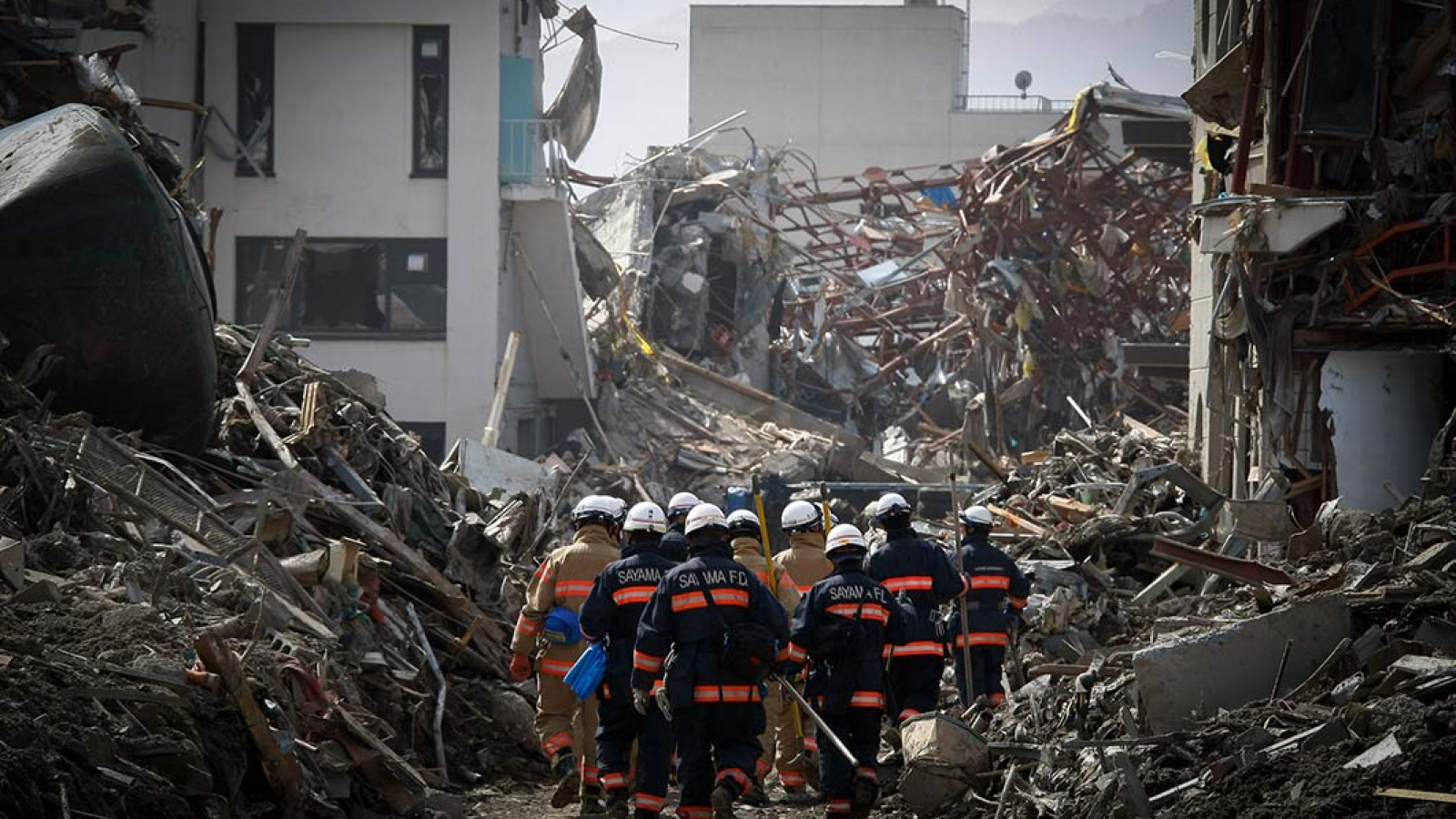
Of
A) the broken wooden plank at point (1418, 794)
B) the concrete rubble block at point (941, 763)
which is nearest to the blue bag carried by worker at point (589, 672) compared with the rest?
the concrete rubble block at point (941, 763)

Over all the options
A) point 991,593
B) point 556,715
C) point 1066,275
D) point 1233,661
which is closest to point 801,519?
point 991,593

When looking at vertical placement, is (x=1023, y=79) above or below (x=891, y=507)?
above

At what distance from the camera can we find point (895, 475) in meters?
28.9

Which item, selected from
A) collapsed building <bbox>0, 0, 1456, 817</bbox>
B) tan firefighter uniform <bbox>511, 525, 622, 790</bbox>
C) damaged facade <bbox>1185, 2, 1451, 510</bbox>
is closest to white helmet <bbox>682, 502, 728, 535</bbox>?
tan firefighter uniform <bbox>511, 525, 622, 790</bbox>

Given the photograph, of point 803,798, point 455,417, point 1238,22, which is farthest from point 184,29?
point 803,798

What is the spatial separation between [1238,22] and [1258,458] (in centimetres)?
451

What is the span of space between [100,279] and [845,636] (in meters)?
6.14

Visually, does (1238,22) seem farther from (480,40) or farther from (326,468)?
(480,40)

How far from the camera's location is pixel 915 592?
12141mm

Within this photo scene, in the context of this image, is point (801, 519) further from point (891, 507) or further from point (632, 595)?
point (632, 595)

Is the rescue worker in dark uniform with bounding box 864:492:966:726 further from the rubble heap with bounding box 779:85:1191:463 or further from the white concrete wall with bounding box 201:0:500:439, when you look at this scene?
the rubble heap with bounding box 779:85:1191:463

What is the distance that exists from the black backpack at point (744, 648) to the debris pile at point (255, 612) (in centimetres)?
191

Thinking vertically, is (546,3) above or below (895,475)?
above

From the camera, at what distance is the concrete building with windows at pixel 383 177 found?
26266 mm
